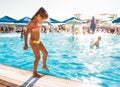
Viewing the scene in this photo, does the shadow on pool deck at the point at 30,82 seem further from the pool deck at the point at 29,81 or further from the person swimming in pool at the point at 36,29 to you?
the person swimming in pool at the point at 36,29

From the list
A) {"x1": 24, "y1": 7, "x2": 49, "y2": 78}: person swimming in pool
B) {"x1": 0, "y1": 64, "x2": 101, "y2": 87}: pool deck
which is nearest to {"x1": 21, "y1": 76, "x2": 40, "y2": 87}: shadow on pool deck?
{"x1": 0, "y1": 64, "x2": 101, "y2": 87}: pool deck

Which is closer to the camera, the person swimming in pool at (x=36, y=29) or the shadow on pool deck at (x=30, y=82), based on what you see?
the shadow on pool deck at (x=30, y=82)

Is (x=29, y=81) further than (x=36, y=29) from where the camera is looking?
No

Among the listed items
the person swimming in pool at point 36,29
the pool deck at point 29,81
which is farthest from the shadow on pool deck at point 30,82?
the person swimming in pool at point 36,29

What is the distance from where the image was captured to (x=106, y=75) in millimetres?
7223

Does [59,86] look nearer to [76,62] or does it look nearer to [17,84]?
[17,84]

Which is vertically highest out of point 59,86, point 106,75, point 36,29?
point 36,29

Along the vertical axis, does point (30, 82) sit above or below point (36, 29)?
below

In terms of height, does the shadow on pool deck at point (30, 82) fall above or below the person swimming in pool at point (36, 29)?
below

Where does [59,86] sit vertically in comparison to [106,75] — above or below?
above

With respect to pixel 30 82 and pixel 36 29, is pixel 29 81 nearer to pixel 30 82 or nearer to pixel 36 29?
pixel 30 82

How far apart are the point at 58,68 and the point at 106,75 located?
1.93 m

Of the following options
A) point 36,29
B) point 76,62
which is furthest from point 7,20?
point 36,29

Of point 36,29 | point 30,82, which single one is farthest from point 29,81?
point 36,29
